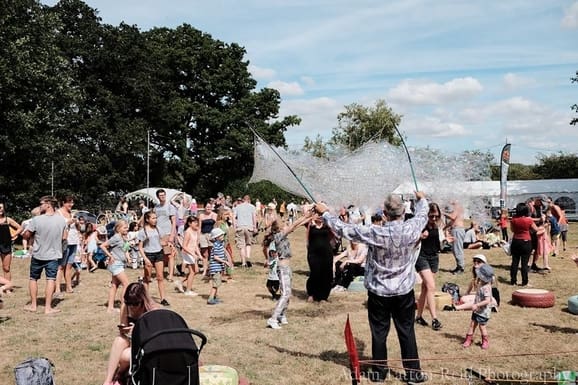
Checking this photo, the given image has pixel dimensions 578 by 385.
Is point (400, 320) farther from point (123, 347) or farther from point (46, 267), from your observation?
point (46, 267)

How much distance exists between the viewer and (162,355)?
384 centimetres

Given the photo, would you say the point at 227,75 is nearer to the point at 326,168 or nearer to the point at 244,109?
the point at 244,109

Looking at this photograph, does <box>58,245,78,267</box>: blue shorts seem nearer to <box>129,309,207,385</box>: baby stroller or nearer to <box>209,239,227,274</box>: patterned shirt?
<box>209,239,227,274</box>: patterned shirt

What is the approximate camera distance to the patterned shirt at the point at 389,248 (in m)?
5.85

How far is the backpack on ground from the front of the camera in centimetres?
523

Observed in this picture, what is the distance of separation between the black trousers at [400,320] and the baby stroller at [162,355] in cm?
262

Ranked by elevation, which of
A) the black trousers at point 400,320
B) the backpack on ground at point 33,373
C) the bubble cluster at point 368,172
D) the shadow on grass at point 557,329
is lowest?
the shadow on grass at point 557,329

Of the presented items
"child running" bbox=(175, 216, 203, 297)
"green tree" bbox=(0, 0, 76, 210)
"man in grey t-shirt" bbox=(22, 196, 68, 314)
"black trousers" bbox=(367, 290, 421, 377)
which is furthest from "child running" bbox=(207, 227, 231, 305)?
"green tree" bbox=(0, 0, 76, 210)

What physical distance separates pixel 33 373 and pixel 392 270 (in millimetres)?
3661

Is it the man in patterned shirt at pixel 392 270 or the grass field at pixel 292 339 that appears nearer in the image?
the man in patterned shirt at pixel 392 270

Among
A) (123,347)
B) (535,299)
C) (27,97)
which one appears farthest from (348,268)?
(27,97)

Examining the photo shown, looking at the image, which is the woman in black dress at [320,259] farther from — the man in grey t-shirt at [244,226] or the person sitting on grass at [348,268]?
the man in grey t-shirt at [244,226]

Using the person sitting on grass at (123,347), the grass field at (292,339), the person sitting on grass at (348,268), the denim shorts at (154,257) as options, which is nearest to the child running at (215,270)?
the grass field at (292,339)

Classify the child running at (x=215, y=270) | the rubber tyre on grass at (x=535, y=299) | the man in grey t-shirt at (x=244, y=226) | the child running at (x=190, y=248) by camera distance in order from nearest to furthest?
the rubber tyre on grass at (x=535, y=299), the child running at (x=215, y=270), the child running at (x=190, y=248), the man in grey t-shirt at (x=244, y=226)
